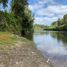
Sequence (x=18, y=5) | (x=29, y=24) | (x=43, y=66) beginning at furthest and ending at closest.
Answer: (x=29, y=24) → (x=18, y=5) → (x=43, y=66)

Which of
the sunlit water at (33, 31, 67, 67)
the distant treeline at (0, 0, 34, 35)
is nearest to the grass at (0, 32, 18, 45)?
the sunlit water at (33, 31, 67, 67)

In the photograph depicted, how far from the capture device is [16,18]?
48844mm

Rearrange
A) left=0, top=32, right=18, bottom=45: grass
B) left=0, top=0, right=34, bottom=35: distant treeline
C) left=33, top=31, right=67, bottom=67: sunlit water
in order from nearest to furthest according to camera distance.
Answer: left=33, top=31, right=67, bottom=67: sunlit water
left=0, top=32, right=18, bottom=45: grass
left=0, top=0, right=34, bottom=35: distant treeline

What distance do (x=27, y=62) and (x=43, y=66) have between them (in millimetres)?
1043

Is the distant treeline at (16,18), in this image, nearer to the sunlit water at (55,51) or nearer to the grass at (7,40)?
the sunlit water at (55,51)

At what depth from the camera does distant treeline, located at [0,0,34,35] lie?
36.7m

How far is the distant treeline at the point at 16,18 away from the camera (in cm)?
3674

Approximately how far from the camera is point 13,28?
1580 inches

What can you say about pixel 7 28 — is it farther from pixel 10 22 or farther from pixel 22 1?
pixel 22 1

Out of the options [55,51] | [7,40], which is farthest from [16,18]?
[55,51]

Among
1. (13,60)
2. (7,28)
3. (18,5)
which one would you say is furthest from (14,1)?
(13,60)

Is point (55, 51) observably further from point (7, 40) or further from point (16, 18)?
point (16, 18)

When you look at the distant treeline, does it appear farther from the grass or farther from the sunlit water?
the grass

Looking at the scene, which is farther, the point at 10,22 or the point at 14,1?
the point at 14,1
